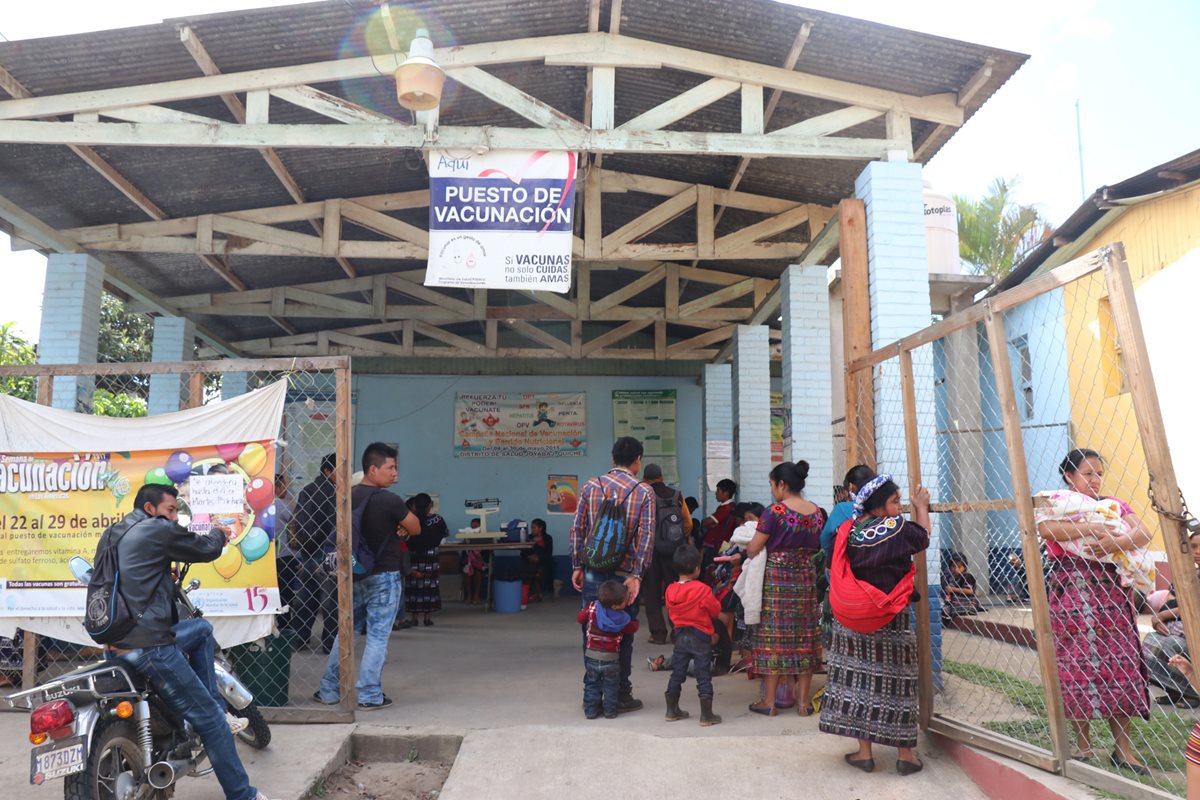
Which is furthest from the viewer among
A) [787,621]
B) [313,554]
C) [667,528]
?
[667,528]

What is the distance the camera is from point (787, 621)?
17.7 feet

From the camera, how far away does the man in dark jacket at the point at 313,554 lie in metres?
5.80

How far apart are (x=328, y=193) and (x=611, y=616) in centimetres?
565

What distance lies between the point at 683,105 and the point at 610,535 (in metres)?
3.38

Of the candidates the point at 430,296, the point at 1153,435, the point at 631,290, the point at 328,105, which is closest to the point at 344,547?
the point at 328,105

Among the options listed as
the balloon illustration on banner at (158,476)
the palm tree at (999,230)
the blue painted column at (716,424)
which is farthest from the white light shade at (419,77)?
the palm tree at (999,230)

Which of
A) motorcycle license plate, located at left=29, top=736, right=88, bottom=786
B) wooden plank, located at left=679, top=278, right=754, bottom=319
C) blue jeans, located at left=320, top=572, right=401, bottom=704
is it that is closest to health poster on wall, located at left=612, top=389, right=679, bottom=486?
wooden plank, located at left=679, top=278, right=754, bottom=319

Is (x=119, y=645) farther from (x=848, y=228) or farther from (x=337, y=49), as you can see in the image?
(x=848, y=228)

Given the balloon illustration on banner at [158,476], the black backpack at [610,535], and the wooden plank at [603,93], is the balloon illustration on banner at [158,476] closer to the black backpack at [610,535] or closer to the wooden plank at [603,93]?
the black backpack at [610,535]

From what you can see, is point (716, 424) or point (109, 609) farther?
point (716, 424)

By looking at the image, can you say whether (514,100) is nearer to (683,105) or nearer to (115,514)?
(683,105)

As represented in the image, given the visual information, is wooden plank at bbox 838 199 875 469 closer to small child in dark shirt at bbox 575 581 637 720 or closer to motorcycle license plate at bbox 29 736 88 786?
small child in dark shirt at bbox 575 581 637 720

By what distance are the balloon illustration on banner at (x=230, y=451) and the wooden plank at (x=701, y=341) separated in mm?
8179

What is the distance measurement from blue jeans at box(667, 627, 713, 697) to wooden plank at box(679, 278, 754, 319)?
635 centimetres
